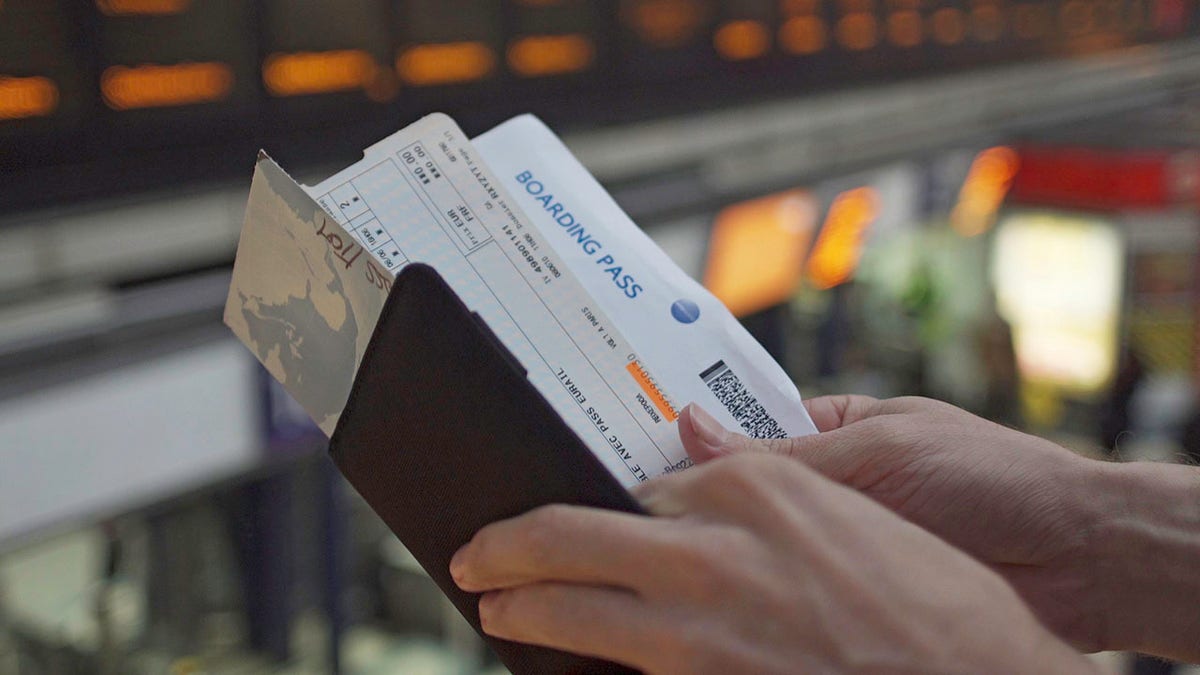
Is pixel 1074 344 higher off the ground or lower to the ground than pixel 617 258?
lower

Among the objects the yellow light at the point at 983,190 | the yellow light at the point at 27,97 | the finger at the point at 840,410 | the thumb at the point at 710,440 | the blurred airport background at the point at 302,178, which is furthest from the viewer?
the yellow light at the point at 983,190

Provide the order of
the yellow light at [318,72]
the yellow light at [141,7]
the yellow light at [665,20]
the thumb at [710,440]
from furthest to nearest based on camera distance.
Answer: the yellow light at [665,20], the yellow light at [318,72], the yellow light at [141,7], the thumb at [710,440]

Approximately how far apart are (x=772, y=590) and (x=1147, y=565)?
0.58 meters

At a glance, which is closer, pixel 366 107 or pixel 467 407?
pixel 467 407

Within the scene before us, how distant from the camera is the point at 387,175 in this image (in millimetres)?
881

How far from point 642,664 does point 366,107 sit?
1.84 meters

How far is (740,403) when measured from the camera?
2.93 ft

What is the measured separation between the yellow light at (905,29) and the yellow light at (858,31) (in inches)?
3.9

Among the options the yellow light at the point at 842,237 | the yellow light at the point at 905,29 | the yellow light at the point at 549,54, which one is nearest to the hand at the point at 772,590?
the yellow light at the point at 549,54

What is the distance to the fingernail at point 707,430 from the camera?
82 cm

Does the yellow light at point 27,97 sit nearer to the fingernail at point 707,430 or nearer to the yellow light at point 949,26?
the fingernail at point 707,430

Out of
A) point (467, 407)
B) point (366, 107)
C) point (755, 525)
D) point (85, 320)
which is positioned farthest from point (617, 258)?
point (85, 320)

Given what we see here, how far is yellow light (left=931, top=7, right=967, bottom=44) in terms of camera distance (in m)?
4.16

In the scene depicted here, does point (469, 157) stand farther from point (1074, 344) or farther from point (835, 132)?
point (1074, 344)
